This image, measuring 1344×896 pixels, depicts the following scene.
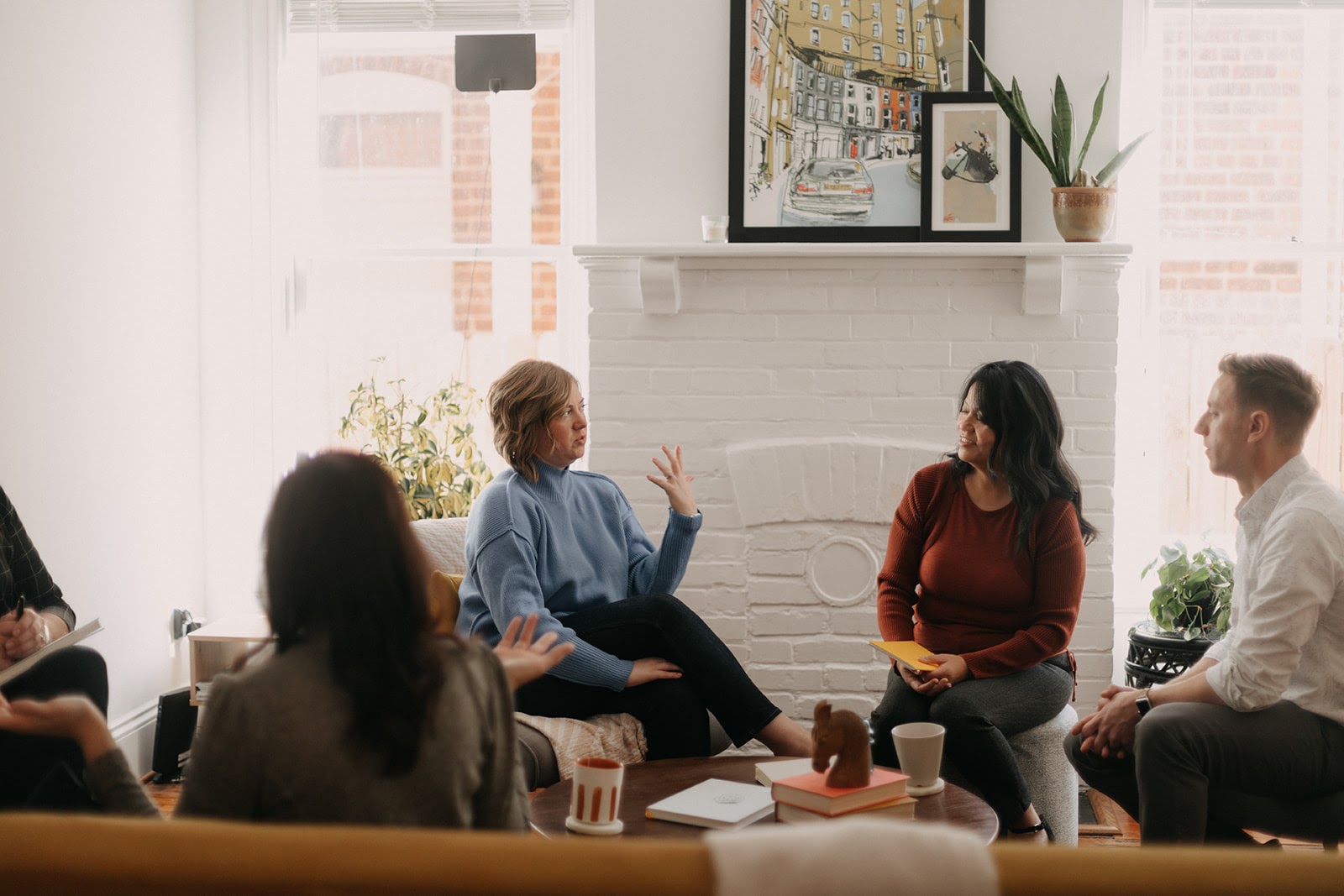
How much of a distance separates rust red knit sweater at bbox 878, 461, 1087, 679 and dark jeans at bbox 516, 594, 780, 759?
1.46 ft

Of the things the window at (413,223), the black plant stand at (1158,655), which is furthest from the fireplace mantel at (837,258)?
the black plant stand at (1158,655)

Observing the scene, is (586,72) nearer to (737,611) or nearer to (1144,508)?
(737,611)

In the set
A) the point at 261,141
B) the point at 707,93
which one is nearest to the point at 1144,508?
the point at 707,93

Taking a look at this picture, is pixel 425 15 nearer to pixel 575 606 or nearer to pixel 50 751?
pixel 575 606

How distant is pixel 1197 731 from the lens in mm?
2129

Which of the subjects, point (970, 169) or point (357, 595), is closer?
point (357, 595)

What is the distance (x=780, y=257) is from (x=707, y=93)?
0.51m

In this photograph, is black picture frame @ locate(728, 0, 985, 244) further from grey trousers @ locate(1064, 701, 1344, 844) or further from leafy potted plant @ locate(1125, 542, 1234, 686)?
grey trousers @ locate(1064, 701, 1344, 844)

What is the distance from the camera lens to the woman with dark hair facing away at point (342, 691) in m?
1.20

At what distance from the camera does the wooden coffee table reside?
1.83m

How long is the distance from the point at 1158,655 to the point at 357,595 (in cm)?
253

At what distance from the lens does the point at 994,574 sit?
103 inches

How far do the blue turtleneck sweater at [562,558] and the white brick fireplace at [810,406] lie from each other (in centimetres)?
56

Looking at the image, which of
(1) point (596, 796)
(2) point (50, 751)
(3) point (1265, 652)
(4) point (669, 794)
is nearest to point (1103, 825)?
(3) point (1265, 652)
